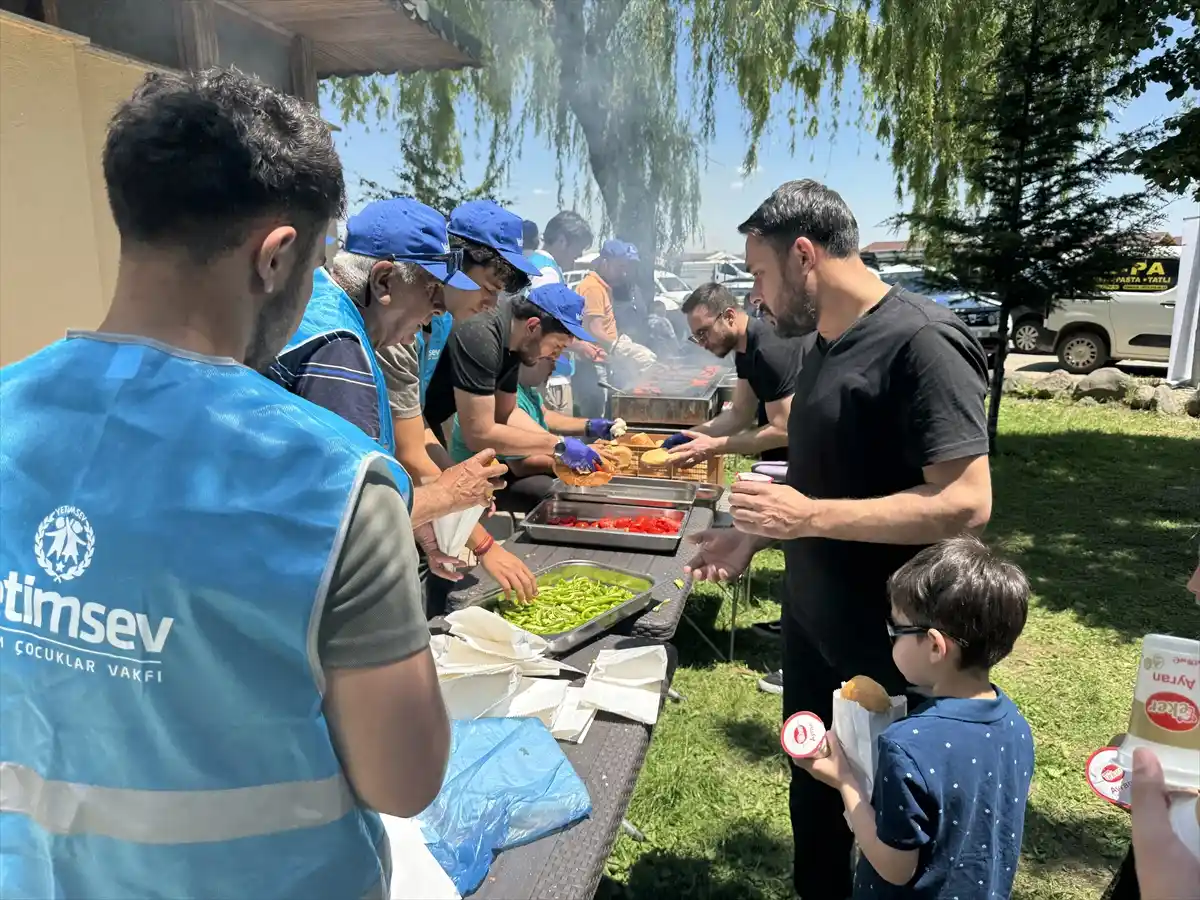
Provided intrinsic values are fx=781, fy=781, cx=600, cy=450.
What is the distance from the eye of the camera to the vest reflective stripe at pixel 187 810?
2.83 ft

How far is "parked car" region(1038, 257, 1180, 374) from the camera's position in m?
13.7

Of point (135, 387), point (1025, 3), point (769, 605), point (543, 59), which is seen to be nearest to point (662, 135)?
point (543, 59)

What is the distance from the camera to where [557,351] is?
4.15m

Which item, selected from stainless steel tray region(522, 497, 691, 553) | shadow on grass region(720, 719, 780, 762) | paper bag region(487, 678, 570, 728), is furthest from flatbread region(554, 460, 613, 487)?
paper bag region(487, 678, 570, 728)

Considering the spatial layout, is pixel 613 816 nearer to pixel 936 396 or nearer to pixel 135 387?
pixel 936 396

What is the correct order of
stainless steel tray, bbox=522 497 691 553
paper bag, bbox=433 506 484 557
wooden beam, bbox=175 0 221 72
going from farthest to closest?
1. wooden beam, bbox=175 0 221 72
2. stainless steel tray, bbox=522 497 691 553
3. paper bag, bbox=433 506 484 557

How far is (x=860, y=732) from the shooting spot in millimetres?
1802

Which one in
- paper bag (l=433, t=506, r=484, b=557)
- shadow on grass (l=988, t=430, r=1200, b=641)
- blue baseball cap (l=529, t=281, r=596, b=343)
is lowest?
shadow on grass (l=988, t=430, r=1200, b=641)

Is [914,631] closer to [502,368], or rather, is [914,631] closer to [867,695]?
[867,695]

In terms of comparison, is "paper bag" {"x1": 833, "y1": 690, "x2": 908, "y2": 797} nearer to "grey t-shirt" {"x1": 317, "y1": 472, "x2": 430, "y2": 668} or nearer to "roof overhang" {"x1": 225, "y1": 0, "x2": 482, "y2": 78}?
"grey t-shirt" {"x1": 317, "y1": 472, "x2": 430, "y2": 668}

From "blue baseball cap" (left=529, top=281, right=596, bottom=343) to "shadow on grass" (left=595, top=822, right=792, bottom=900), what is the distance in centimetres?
247

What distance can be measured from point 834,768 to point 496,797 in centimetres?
78

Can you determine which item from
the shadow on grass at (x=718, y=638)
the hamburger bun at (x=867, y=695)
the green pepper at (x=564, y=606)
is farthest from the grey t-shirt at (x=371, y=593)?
the shadow on grass at (x=718, y=638)

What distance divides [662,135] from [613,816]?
38.4 feet
